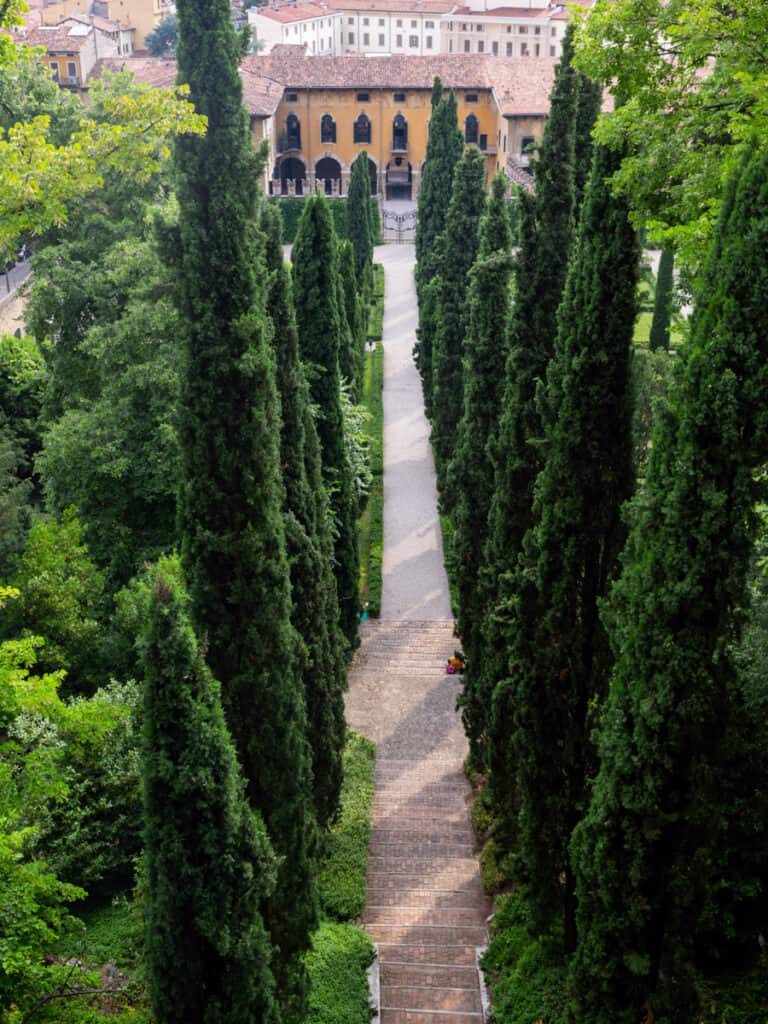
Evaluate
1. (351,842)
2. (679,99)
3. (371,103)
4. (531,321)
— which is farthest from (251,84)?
(351,842)

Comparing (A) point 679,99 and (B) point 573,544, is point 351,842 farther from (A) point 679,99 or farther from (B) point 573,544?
(A) point 679,99

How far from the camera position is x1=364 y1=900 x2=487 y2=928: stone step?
16.1 m

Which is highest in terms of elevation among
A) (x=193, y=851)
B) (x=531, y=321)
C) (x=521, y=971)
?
(x=531, y=321)

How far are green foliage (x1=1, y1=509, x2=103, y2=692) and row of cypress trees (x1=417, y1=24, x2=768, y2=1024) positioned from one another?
22.7 ft

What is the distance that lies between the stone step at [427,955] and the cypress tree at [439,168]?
28172 millimetres

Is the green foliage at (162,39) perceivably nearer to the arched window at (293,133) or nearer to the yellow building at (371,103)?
the yellow building at (371,103)

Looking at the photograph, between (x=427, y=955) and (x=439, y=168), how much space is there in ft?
102

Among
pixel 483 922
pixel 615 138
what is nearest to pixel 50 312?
pixel 615 138

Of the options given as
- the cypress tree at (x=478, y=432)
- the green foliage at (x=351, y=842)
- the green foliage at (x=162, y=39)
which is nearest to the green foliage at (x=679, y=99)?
the cypress tree at (x=478, y=432)

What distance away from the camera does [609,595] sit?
40.2 ft

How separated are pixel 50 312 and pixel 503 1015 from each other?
52.0 feet

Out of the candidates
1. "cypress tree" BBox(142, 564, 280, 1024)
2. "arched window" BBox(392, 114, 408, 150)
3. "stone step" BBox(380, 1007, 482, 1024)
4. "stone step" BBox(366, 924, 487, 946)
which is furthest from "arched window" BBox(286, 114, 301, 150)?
"cypress tree" BBox(142, 564, 280, 1024)

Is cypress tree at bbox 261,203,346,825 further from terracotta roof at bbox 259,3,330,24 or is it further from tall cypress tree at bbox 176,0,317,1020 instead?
terracotta roof at bbox 259,3,330,24

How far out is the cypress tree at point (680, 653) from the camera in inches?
350
